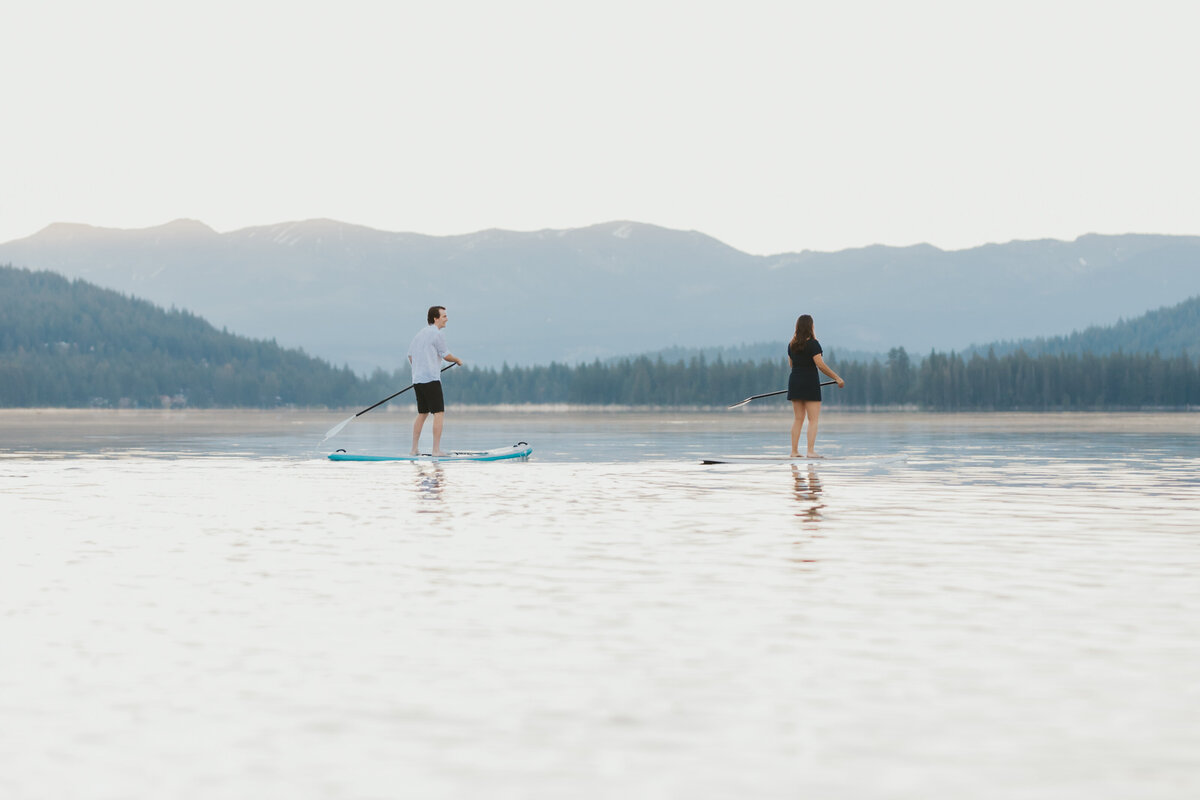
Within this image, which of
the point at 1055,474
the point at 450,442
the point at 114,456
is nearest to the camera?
the point at 1055,474

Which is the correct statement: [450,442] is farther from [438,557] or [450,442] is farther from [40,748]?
[40,748]

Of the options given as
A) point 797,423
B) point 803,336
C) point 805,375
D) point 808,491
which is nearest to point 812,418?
point 797,423

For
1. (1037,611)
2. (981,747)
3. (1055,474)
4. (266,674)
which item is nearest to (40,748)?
(266,674)

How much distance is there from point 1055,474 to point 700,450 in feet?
44.9

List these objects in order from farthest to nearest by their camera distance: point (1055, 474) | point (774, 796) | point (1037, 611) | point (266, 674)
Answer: point (1055, 474) < point (1037, 611) < point (266, 674) < point (774, 796)

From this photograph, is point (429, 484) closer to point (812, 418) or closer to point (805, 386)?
point (805, 386)

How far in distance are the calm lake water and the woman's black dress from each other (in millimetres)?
9438

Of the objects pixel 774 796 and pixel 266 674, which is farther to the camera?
pixel 266 674

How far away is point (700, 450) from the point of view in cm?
3859

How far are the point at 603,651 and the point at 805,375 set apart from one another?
19.9 metres

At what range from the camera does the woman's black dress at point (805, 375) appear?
28.3 meters

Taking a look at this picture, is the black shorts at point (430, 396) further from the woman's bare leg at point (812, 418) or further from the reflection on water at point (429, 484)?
the woman's bare leg at point (812, 418)

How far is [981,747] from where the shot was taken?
6832 mm

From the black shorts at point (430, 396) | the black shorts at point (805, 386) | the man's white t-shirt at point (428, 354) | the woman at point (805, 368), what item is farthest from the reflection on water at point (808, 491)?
the man's white t-shirt at point (428, 354)
